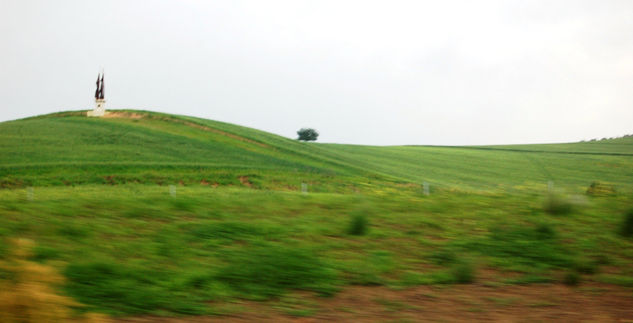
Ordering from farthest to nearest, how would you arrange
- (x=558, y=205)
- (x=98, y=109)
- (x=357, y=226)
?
(x=98, y=109) → (x=558, y=205) → (x=357, y=226)

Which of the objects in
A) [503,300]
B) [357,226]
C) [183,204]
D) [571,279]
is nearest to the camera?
[503,300]

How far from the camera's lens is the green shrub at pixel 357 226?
10.2 m

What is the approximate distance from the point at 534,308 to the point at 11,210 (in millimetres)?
9482

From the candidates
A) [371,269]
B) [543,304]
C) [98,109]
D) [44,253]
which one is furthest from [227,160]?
[543,304]

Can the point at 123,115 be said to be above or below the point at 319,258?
above

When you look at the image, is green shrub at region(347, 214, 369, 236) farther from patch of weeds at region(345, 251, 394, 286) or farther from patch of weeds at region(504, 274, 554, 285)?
patch of weeds at region(504, 274, 554, 285)

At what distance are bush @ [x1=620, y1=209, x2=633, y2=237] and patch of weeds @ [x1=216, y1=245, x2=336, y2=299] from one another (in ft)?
20.0

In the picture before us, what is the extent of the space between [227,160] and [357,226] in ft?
118

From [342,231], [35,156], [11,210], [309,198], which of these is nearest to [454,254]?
[342,231]

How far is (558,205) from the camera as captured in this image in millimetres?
12086

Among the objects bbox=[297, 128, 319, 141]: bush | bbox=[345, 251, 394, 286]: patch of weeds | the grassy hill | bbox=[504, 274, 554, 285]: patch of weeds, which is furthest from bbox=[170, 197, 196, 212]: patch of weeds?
bbox=[297, 128, 319, 141]: bush

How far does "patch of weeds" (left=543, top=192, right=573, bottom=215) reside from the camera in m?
12.0

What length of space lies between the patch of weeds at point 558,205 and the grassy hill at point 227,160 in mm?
24382

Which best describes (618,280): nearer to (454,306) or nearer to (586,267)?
(586,267)
